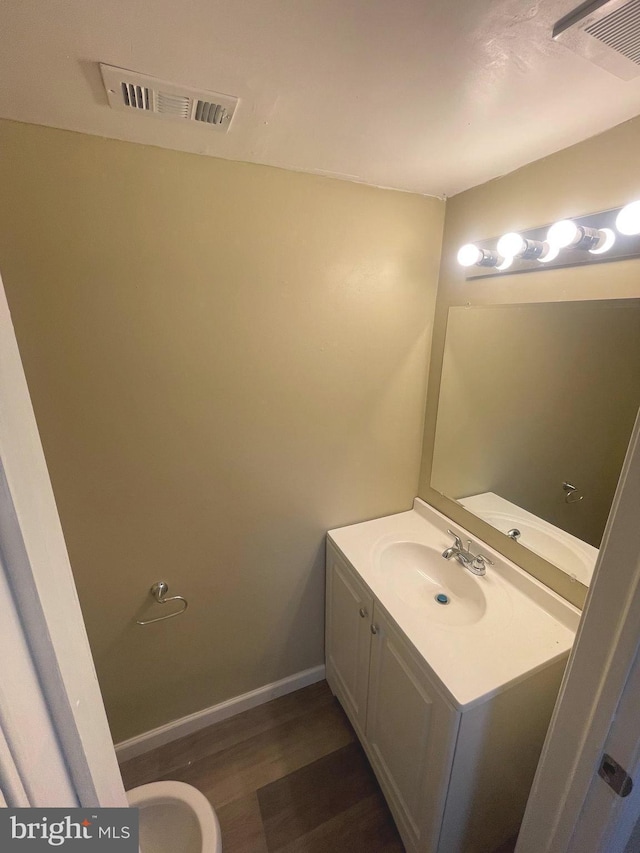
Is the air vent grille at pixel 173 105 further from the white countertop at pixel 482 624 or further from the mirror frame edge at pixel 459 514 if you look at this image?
the white countertop at pixel 482 624

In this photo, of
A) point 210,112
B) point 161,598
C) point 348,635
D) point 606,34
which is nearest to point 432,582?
point 348,635

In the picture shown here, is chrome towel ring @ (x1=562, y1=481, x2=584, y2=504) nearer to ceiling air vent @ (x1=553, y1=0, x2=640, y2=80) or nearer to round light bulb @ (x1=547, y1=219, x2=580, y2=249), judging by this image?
round light bulb @ (x1=547, y1=219, x2=580, y2=249)

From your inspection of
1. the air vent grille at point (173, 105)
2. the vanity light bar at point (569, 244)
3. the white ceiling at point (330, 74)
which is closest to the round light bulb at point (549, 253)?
the vanity light bar at point (569, 244)

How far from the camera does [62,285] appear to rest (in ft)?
3.28

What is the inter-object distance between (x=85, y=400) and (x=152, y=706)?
52.2 inches

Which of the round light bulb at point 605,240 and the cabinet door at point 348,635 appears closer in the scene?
the round light bulb at point 605,240

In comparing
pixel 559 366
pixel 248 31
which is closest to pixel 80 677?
pixel 248 31

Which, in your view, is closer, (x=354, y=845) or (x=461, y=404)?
(x=354, y=845)

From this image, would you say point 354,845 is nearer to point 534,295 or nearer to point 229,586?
point 229,586

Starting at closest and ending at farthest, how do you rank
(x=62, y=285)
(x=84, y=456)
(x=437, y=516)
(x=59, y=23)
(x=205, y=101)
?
1. (x=59, y=23)
2. (x=205, y=101)
3. (x=62, y=285)
4. (x=84, y=456)
5. (x=437, y=516)

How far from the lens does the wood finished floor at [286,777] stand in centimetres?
125

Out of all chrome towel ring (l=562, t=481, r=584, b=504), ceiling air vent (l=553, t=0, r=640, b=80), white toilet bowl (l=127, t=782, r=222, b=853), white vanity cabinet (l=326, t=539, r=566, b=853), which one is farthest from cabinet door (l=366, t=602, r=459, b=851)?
ceiling air vent (l=553, t=0, r=640, b=80)

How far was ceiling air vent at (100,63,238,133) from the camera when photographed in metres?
0.75

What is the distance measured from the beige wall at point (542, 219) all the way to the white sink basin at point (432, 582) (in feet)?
0.64
